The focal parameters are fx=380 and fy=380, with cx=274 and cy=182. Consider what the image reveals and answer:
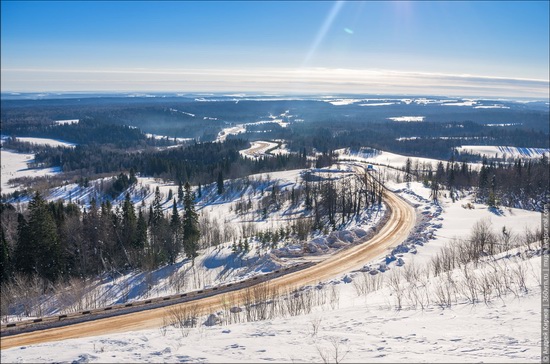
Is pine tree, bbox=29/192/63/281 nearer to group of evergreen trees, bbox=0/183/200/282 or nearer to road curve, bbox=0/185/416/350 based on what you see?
group of evergreen trees, bbox=0/183/200/282

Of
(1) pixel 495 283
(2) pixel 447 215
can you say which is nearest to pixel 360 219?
(2) pixel 447 215

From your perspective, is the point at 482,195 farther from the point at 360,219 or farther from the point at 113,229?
the point at 113,229

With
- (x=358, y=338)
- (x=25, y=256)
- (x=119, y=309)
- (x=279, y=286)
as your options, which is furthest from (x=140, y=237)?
(x=358, y=338)

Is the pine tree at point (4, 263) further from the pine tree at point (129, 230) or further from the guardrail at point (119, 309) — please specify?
the guardrail at point (119, 309)

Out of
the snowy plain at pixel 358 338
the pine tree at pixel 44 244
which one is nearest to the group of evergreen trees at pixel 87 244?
the pine tree at pixel 44 244

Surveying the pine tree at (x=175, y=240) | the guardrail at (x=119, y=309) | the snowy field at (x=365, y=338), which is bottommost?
the pine tree at (x=175, y=240)

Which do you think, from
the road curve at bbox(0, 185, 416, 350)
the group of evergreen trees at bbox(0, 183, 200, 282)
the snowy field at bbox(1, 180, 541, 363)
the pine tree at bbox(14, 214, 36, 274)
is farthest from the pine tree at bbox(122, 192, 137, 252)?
the snowy field at bbox(1, 180, 541, 363)

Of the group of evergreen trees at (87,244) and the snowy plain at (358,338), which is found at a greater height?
the snowy plain at (358,338)
